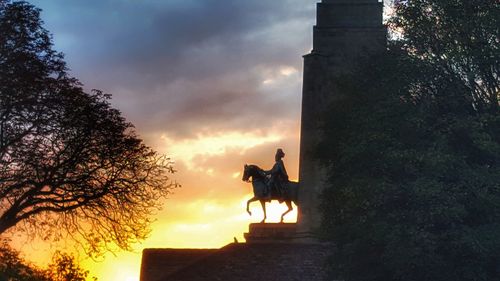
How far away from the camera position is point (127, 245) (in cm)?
4000

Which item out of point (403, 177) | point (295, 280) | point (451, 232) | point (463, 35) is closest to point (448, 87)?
point (463, 35)

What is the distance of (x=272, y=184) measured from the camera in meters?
48.2

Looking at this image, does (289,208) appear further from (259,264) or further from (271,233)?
(259,264)

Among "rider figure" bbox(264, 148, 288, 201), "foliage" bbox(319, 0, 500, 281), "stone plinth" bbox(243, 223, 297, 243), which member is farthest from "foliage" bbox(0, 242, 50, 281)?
"rider figure" bbox(264, 148, 288, 201)

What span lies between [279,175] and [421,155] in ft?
51.7

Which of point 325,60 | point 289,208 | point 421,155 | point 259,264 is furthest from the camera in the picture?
point 325,60

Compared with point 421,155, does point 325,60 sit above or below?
above

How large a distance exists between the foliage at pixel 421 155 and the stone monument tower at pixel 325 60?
15.4 metres

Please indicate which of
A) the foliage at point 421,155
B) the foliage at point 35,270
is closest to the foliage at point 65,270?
the foliage at point 35,270

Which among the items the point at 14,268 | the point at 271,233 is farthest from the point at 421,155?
the point at 271,233

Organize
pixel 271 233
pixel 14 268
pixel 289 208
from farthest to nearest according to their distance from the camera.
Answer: pixel 289 208
pixel 271 233
pixel 14 268

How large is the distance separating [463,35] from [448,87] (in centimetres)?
211

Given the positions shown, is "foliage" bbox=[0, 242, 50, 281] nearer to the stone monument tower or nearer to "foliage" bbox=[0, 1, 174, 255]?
"foliage" bbox=[0, 1, 174, 255]

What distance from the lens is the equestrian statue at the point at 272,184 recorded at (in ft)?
157
